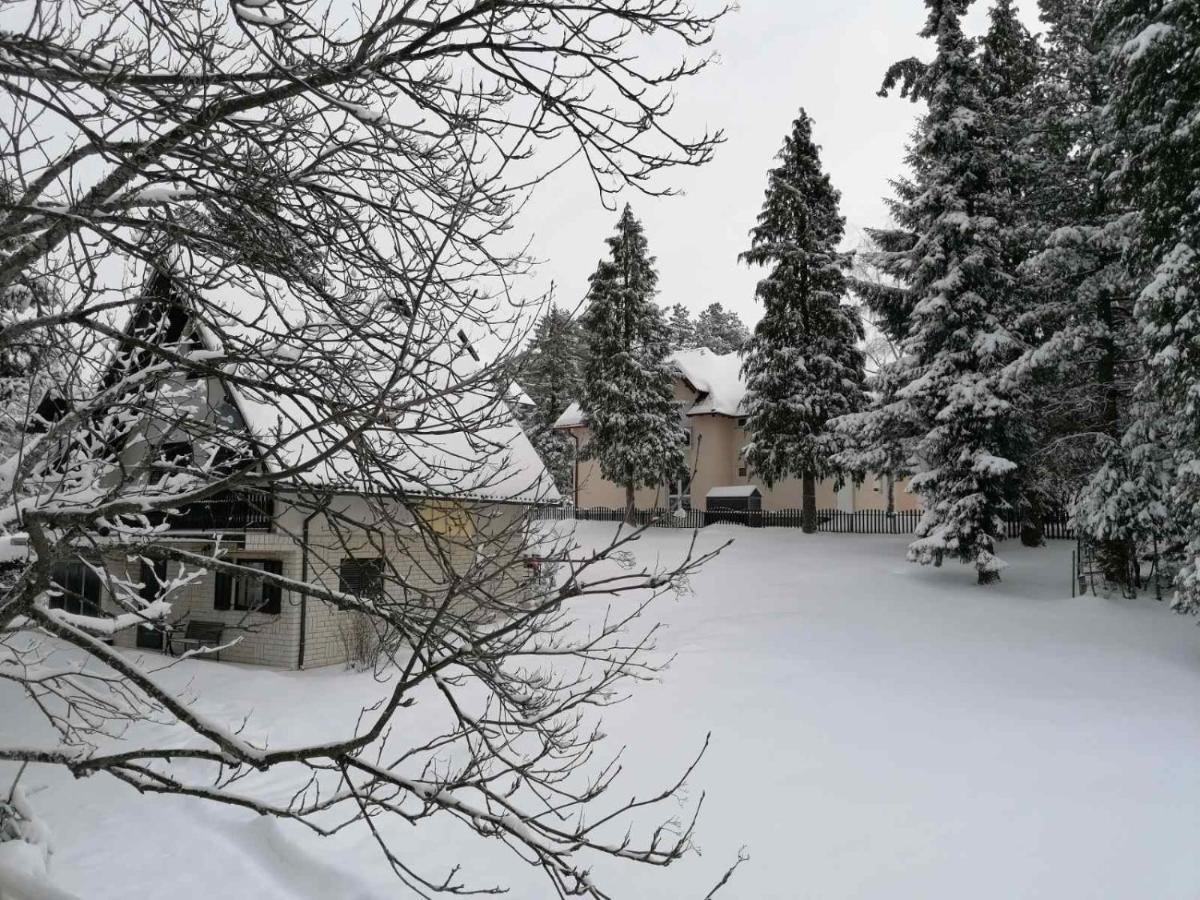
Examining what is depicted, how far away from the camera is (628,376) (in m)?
31.2

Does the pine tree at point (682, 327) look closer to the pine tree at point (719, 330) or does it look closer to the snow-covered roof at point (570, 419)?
the pine tree at point (719, 330)

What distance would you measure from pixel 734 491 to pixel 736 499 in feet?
1.55

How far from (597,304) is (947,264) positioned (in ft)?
48.8

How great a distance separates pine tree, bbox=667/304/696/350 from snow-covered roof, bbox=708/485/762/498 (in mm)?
21121

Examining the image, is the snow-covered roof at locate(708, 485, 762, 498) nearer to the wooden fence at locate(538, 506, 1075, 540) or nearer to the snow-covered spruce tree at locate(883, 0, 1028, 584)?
the wooden fence at locate(538, 506, 1075, 540)

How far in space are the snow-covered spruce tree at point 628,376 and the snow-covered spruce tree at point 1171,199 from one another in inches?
714

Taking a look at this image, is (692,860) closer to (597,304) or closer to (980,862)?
(980,862)

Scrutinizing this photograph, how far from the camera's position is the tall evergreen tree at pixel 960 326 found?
1781 cm

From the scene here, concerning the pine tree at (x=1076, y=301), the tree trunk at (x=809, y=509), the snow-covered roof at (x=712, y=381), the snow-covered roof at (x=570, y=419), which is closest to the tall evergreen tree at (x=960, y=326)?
the pine tree at (x=1076, y=301)

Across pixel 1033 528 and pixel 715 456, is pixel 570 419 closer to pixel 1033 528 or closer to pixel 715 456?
pixel 715 456

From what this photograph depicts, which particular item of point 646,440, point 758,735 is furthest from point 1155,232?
point 646,440

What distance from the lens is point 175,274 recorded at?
13.0 ft

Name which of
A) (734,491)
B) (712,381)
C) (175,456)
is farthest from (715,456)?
(175,456)

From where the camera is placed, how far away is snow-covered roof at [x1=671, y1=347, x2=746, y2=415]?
36250 mm
